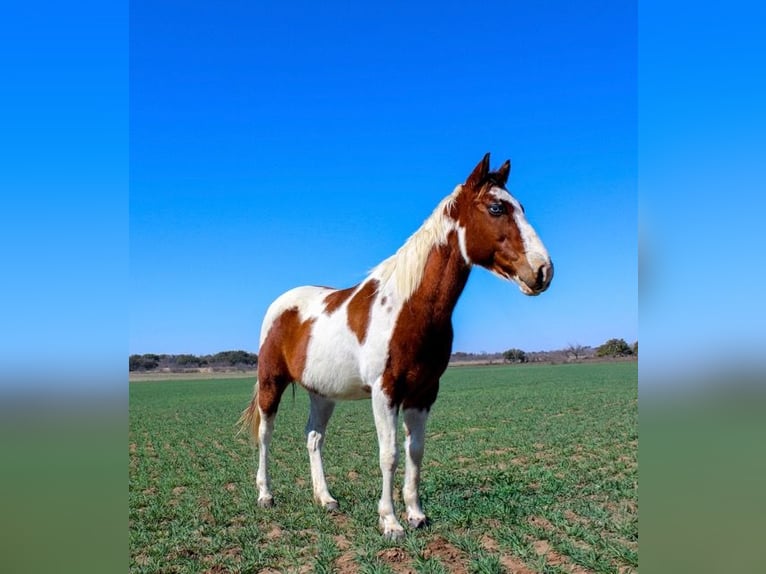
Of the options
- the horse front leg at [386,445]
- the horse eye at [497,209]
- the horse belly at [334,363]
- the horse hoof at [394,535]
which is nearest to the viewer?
the horse eye at [497,209]

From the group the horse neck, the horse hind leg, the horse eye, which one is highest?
the horse eye

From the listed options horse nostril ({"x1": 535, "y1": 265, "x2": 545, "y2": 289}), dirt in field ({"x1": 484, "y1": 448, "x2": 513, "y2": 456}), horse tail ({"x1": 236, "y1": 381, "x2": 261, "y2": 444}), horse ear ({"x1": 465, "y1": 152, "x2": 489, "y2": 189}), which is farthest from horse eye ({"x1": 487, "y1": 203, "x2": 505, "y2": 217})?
dirt in field ({"x1": 484, "y1": 448, "x2": 513, "y2": 456})

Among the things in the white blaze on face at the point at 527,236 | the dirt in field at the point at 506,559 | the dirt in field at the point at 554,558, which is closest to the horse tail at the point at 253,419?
the dirt in field at the point at 506,559

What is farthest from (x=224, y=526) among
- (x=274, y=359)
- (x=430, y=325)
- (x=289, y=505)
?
(x=430, y=325)

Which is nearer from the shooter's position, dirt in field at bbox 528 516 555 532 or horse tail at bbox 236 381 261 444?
dirt in field at bbox 528 516 555 532

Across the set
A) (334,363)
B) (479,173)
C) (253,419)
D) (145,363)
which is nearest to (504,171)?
(479,173)

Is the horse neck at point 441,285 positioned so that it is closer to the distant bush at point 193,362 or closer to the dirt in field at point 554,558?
the dirt in field at point 554,558

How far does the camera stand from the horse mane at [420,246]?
4.88 m

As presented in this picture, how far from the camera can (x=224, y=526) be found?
5.51 m

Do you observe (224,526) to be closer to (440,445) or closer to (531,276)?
(531,276)

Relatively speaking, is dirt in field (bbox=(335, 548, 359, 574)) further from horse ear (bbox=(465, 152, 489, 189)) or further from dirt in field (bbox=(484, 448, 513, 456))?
dirt in field (bbox=(484, 448, 513, 456))

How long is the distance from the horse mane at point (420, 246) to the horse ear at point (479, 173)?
0.19 metres

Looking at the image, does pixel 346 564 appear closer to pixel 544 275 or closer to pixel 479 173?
pixel 544 275

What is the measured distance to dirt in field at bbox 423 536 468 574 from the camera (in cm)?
408
